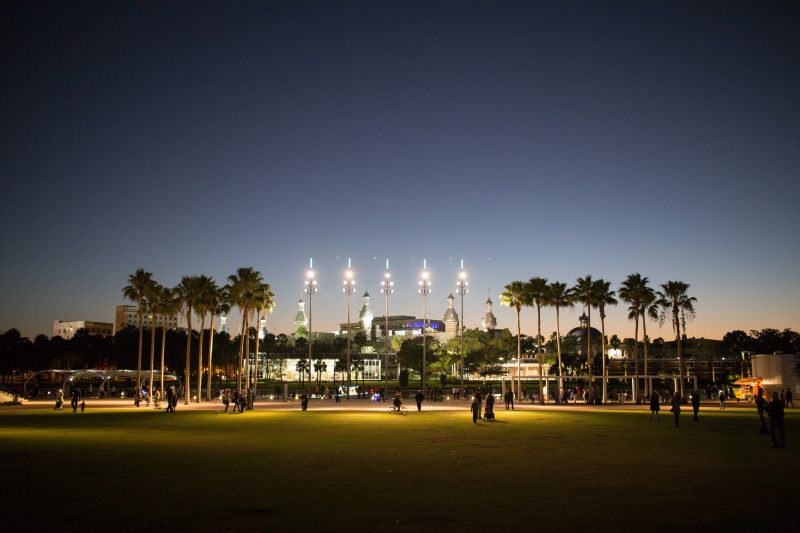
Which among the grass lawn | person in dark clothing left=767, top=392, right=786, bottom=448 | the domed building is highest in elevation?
the domed building

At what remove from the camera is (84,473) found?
17.1 metres

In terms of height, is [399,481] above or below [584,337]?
below

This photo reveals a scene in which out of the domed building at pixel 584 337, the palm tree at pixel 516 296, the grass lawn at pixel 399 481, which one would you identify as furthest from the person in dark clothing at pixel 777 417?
the domed building at pixel 584 337

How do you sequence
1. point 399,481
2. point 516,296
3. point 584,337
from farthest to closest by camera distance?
point 584,337
point 516,296
point 399,481

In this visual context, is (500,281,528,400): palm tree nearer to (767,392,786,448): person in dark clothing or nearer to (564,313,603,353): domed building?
(767,392,786,448): person in dark clothing

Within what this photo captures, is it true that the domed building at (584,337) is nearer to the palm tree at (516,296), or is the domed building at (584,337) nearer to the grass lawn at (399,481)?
the palm tree at (516,296)

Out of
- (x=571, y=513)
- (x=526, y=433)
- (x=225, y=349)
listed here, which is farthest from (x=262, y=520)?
(x=225, y=349)

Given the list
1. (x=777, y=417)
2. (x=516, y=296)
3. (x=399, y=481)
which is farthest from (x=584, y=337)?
(x=399, y=481)

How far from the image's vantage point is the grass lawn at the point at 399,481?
11562 millimetres

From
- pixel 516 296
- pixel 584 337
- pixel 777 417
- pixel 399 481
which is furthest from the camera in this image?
pixel 584 337

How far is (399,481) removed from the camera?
1573 centimetres

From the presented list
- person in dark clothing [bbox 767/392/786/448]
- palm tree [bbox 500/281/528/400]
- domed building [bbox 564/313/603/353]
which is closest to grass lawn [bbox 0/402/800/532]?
person in dark clothing [bbox 767/392/786/448]

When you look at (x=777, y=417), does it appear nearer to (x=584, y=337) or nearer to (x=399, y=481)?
(x=399, y=481)

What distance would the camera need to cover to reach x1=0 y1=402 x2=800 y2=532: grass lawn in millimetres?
11562
